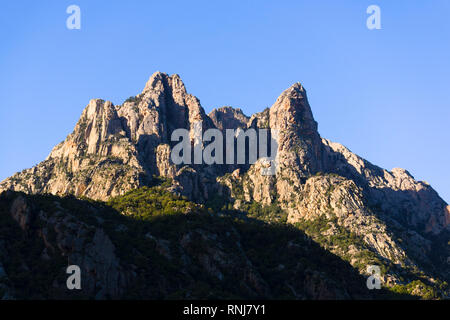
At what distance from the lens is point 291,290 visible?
177375 mm

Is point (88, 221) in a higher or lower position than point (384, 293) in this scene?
higher

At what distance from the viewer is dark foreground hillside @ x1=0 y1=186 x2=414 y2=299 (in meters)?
153

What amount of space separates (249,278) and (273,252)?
24519 millimetres

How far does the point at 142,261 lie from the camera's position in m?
168

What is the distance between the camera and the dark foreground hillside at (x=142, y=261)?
153125mm

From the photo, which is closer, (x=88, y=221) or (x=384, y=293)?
(x=88, y=221)
